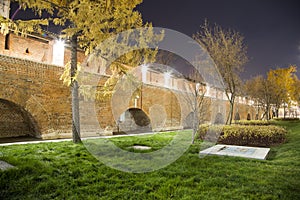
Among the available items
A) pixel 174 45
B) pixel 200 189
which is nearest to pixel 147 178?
pixel 200 189

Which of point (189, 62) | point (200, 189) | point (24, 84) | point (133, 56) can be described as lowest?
point (200, 189)

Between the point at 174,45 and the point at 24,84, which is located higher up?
the point at 174,45

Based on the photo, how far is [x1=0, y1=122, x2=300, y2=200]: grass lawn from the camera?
2787 mm

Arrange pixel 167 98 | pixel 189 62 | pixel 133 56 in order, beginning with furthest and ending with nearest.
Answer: pixel 167 98 → pixel 189 62 → pixel 133 56

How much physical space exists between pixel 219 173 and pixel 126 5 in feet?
14.0

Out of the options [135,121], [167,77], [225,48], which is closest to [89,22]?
[225,48]

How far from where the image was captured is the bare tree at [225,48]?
34.4 feet

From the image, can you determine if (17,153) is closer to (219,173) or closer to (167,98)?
(219,173)

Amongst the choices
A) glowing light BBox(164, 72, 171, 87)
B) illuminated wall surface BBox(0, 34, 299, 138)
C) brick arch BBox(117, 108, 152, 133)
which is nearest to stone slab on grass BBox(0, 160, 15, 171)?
illuminated wall surface BBox(0, 34, 299, 138)

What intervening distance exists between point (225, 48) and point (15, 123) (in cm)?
993

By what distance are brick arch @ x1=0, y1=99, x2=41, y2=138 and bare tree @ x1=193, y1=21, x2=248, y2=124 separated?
8401 mm

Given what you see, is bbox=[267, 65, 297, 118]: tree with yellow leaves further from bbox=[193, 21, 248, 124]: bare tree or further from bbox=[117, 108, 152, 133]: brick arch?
bbox=[117, 108, 152, 133]: brick arch

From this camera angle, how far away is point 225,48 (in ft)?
34.8

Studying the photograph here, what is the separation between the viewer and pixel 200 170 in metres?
3.87
